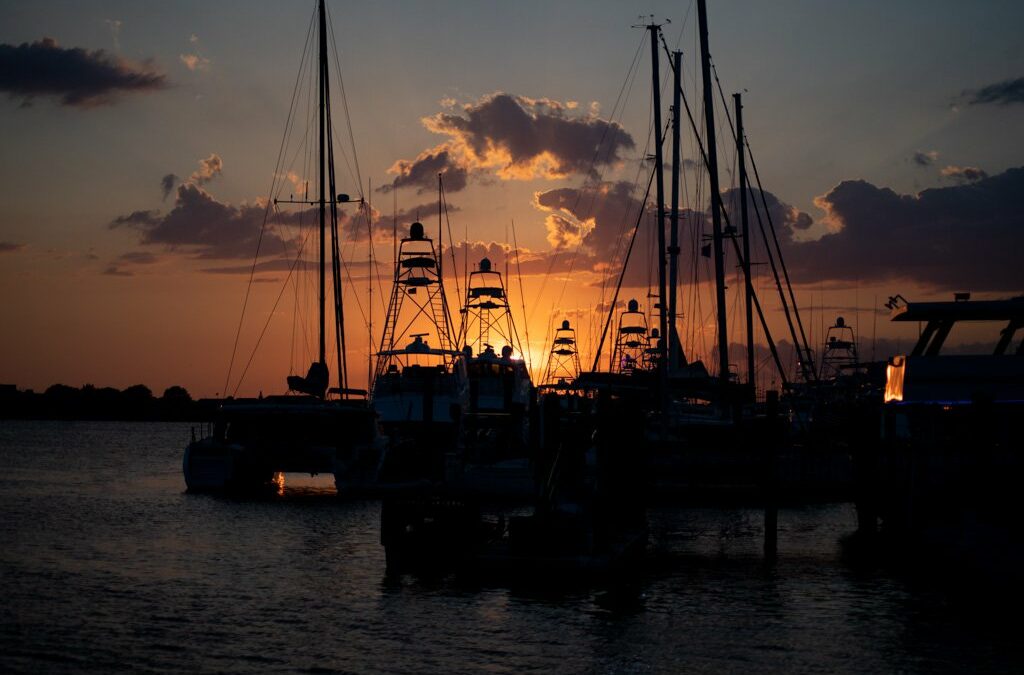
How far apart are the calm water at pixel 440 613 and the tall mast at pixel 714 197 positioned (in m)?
13.5

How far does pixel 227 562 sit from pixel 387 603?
31.7ft

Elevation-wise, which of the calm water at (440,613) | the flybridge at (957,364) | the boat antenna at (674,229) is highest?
the boat antenna at (674,229)

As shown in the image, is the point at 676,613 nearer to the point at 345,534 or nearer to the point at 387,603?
the point at 387,603

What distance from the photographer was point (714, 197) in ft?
186

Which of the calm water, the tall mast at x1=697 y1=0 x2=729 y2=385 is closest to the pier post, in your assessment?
the calm water

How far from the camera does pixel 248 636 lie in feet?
81.6

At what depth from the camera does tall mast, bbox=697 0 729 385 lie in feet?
183

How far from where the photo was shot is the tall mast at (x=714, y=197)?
55.8 m

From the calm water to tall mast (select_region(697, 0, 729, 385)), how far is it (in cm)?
1354

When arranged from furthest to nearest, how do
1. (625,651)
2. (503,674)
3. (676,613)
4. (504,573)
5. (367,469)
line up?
(367,469) → (504,573) → (676,613) → (625,651) → (503,674)

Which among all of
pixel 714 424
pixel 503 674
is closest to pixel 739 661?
pixel 503 674

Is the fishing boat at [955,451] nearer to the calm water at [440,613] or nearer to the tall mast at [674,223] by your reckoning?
the calm water at [440,613]

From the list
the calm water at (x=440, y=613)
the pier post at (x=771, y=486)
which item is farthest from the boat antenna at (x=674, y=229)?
the pier post at (x=771, y=486)

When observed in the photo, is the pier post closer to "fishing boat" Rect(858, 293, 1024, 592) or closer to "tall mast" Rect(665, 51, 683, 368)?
"fishing boat" Rect(858, 293, 1024, 592)
